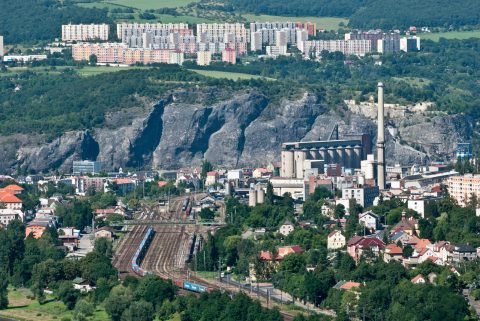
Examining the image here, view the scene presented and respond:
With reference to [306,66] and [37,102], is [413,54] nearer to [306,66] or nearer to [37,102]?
[306,66]

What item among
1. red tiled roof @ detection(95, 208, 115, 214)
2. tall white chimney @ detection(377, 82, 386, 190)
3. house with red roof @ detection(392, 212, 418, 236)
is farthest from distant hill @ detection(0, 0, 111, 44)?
house with red roof @ detection(392, 212, 418, 236)

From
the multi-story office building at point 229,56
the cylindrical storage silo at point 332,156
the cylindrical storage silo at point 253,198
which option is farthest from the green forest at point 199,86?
the cylindrical storage silo at point 253,198

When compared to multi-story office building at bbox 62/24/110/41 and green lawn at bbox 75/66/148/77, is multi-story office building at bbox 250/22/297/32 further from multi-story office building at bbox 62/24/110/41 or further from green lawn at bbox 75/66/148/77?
green lawn at bbox 75/66/148/77

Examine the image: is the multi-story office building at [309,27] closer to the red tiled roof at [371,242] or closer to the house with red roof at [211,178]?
the house with red roof at [211,178]

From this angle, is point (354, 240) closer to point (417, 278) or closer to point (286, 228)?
point (286, 228)

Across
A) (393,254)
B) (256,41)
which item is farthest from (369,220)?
(256,41)

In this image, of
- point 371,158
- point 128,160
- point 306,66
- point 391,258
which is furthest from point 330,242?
point 306,66
